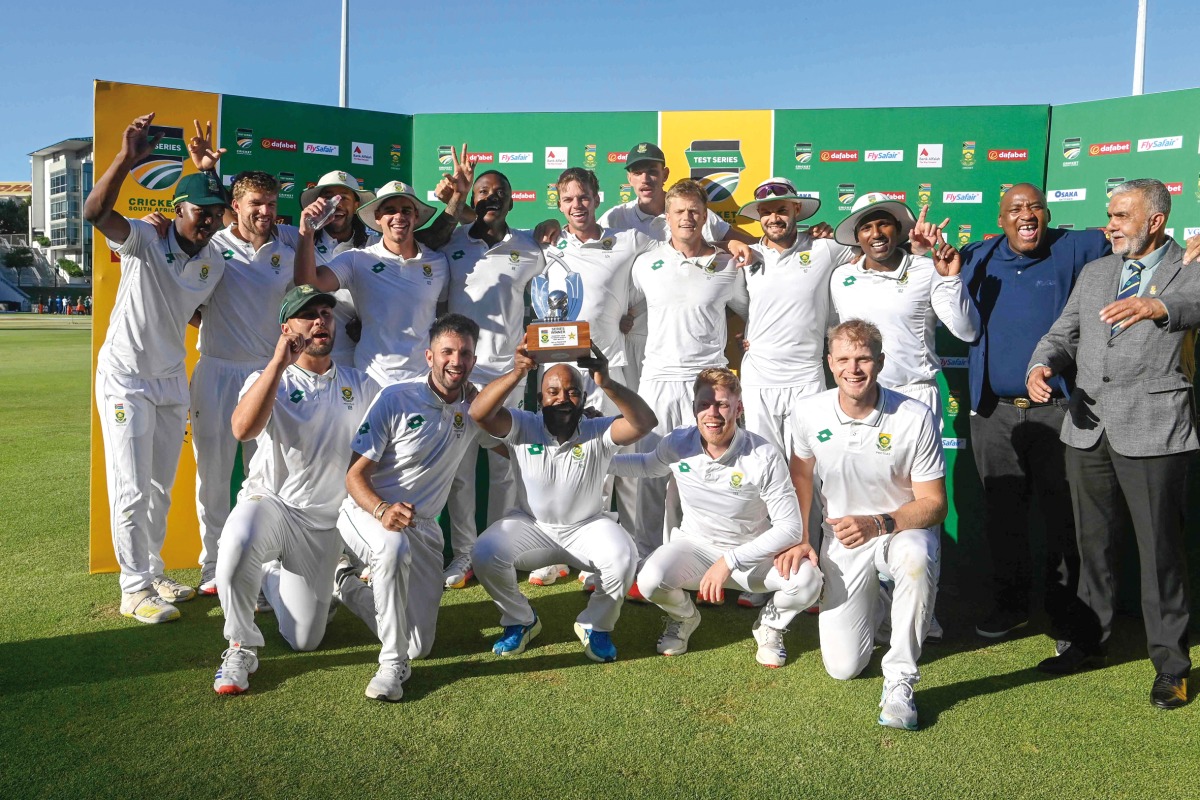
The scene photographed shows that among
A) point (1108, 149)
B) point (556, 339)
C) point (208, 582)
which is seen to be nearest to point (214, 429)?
point (208, 582)

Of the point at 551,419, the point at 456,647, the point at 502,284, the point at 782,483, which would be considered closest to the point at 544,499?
the point at 551,419

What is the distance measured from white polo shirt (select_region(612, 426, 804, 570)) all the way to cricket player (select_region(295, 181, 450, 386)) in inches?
60.6

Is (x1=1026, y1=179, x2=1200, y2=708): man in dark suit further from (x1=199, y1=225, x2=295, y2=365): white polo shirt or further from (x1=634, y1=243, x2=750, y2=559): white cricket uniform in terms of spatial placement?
(x1=199, y1=225, x2=295, y2=365): white polo shirt

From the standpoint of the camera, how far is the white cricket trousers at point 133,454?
498 centimetres

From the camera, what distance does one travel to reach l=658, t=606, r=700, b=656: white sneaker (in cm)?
444

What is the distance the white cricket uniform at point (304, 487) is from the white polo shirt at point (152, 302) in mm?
1006

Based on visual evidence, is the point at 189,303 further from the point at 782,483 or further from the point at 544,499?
the point at 782,483

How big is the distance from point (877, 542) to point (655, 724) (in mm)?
1318

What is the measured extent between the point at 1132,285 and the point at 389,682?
364 cm

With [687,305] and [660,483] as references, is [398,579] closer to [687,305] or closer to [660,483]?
[660,483]

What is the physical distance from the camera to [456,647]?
179 inches

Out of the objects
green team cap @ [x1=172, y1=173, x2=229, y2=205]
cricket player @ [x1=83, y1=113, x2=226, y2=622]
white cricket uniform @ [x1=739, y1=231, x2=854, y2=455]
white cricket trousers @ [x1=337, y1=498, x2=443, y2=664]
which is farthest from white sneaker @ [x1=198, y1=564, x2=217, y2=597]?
white cricket uniform @ [x1=739, y1=231, x2=854, y2=455]

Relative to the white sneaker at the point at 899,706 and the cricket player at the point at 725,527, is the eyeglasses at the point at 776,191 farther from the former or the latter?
the white sneaker at the point at 899,706

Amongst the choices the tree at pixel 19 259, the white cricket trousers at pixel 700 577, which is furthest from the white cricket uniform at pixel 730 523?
the tree at pixel 19 259
